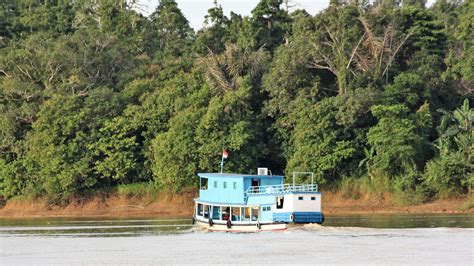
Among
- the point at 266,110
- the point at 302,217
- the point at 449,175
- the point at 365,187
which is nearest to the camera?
the point at 302,217

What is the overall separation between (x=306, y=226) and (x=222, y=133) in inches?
778

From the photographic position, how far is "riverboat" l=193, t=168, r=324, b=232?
53.6m

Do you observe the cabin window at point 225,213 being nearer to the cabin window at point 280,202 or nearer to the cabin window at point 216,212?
the cabin window at point 216,212

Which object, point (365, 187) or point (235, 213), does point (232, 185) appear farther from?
point (365, 187)

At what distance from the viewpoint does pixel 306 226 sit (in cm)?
5350

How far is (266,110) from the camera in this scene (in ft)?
246

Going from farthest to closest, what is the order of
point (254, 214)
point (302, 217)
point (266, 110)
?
1. point (266, 110)
2. point (254, 214)
3. point (302, 217)

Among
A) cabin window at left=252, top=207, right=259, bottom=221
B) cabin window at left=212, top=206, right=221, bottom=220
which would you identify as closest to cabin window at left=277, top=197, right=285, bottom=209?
cabin window at left=252, top=207, right=259, bottom=221

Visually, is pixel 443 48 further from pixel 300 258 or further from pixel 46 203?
pixel 300 258

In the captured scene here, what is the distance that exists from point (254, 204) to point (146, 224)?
10.2 m

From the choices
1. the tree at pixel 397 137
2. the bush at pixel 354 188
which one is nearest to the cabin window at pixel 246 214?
the tree at pixel 397 137

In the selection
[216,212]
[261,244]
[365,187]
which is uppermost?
[365,187]

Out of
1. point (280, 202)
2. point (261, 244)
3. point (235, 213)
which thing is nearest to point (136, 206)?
point (235, 213)

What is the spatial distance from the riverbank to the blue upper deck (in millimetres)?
11677
